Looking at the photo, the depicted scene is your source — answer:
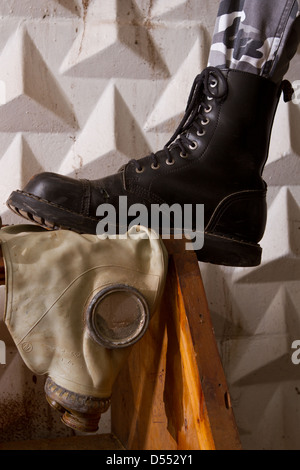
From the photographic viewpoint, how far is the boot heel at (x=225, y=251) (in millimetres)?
675

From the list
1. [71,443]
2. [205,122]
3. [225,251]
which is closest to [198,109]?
[205,122]

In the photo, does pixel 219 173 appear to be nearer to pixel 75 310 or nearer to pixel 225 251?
pixel 225 251

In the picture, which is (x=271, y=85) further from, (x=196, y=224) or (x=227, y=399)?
(x=227, y=399)

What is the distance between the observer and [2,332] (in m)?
0.99

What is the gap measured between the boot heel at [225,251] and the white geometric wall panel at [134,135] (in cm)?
38

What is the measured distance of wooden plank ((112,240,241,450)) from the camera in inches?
20.8

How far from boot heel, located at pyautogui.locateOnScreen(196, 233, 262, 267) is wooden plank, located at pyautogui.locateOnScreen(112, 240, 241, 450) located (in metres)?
0.07

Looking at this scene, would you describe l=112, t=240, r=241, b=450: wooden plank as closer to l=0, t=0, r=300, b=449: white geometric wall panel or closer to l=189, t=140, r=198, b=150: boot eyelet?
l=189, t=140, r=198, b=150: boot eyelet

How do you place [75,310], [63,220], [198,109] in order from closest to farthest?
[75,310] → [63,220] → [198,109]

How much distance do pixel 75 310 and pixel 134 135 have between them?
592 millimetres

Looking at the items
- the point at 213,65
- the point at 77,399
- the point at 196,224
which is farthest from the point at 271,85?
the point at 77,399

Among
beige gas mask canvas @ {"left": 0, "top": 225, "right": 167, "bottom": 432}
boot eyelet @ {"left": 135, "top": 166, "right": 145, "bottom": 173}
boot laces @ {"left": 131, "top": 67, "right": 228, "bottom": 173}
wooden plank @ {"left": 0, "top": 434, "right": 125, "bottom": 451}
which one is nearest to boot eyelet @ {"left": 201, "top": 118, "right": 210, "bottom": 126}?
boot laces @ {"left": 131, "top": 67, "right": 228, "bottom": 173}

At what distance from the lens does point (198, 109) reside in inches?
29.4

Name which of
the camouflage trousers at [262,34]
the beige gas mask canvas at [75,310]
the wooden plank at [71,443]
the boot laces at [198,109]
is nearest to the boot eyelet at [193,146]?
the boot laces at [198,109]
